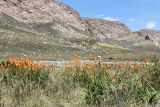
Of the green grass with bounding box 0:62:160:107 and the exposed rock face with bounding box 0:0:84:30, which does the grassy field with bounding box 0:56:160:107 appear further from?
the exposed rock face with bounding box 0:0:84:30

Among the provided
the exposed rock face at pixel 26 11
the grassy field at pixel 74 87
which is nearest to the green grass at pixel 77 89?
the grassy field at pixel 74 87

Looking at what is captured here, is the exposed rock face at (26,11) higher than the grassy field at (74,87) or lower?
higher

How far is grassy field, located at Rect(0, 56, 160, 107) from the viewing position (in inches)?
384

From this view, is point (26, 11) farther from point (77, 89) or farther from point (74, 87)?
point (77, 89)

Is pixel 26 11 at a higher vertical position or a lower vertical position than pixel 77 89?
higher

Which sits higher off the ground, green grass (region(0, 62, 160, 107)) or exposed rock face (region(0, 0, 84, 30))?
exposed rock face (region(0, 0, 84, 30))

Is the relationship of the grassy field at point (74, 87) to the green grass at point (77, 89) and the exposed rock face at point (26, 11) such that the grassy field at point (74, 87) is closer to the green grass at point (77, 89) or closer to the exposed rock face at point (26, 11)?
the green grass at point (77, 89)

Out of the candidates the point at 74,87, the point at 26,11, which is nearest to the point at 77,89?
the point at 74,87

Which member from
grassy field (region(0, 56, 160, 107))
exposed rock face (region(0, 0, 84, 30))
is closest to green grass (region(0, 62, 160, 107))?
grassy field (region(0, 56, 160, 107))

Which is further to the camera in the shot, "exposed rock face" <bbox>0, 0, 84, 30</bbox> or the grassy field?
"exposed rock face" <bbox>0, 0, 84, 30</bbox>

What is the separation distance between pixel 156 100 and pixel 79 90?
6.25 ft

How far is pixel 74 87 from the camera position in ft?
38.2

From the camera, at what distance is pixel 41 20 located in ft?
614

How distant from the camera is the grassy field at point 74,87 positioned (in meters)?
9.75
